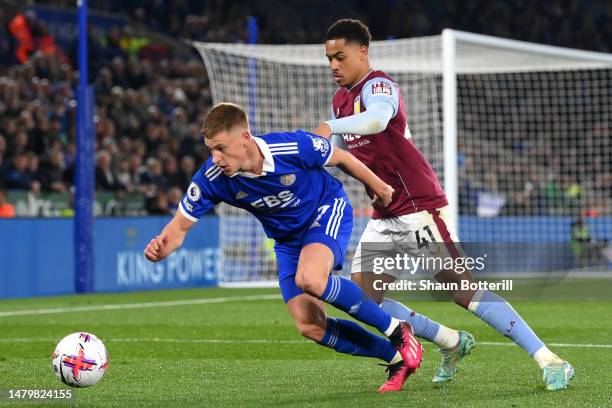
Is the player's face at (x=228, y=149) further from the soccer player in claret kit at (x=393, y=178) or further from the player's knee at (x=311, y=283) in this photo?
the soccer player in claret kit at (x=393, y=178)

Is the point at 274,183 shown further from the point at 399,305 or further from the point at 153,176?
the point at 153,176

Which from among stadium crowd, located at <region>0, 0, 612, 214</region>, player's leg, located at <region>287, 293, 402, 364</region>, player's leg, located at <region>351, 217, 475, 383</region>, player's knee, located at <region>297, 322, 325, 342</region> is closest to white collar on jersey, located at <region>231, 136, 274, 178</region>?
player's leg, located at <region>287, 293, 402, 364</region>

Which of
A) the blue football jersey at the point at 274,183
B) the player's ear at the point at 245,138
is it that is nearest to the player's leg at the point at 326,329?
the blue football jersey at the point at 274,183

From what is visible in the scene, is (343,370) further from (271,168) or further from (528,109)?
(528,109)

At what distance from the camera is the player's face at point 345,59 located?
6.90 metres

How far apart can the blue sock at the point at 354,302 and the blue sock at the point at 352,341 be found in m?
0.07

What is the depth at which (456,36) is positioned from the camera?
551 inches

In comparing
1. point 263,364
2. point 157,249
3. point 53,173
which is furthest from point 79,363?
point 53,173

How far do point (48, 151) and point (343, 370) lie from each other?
411 inches

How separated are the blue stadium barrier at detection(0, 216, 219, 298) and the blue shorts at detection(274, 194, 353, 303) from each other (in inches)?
346

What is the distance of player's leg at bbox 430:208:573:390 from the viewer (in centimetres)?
630

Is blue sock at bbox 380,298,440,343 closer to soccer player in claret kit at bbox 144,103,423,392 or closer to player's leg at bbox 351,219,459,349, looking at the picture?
player's leg at bbox 351,219,459,349

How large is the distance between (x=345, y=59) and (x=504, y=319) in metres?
1.75

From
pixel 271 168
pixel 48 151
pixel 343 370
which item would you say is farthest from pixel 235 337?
pixel 48 151
